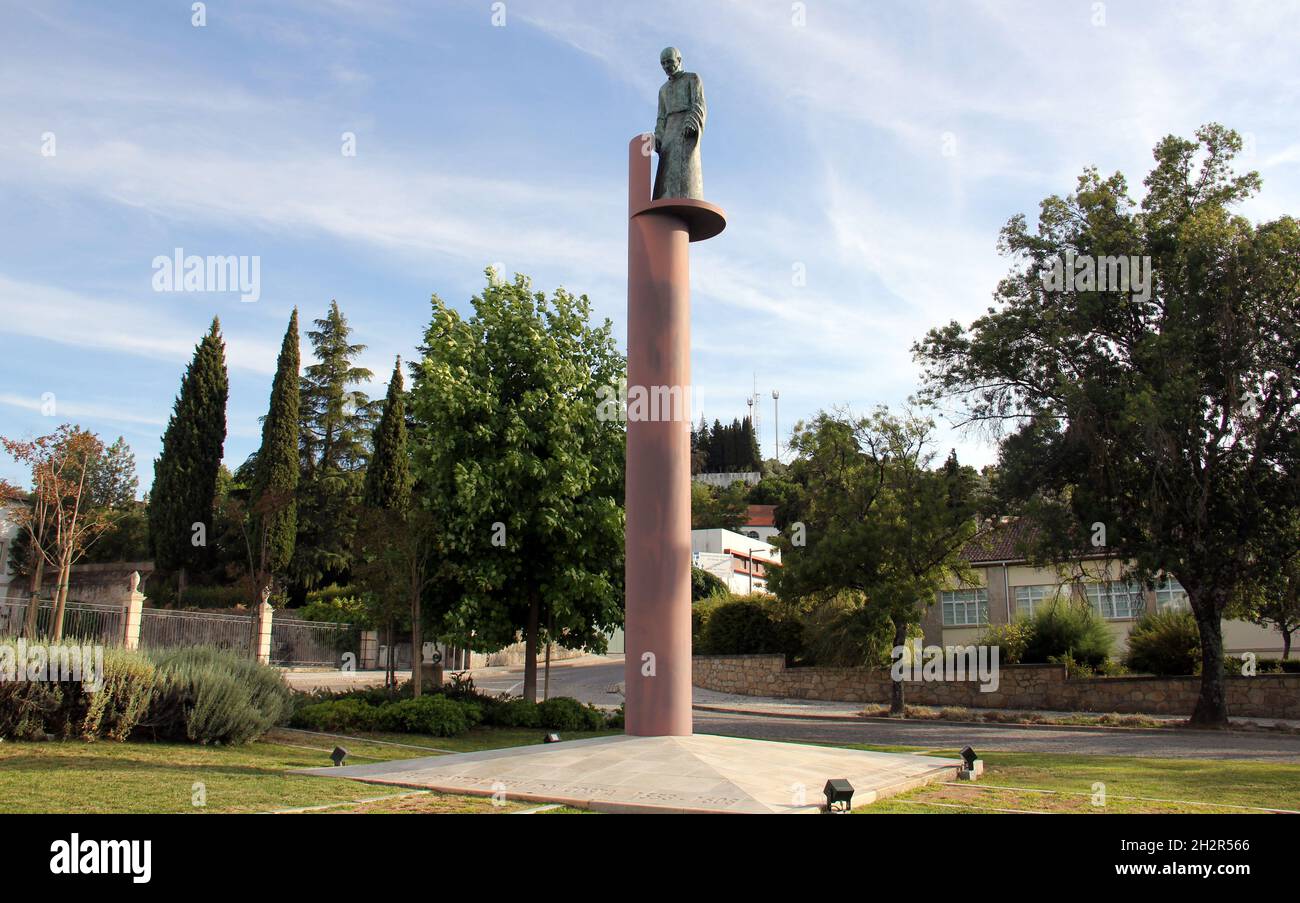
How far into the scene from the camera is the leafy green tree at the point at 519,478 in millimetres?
18875

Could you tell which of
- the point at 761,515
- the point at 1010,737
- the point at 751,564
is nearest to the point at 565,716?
the point at 1010,737

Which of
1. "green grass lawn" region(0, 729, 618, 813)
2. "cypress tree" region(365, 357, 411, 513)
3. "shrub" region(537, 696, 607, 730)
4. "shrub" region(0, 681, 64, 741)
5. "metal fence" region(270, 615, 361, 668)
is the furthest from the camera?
"cypress tree" region(365, 357, 411, 513)

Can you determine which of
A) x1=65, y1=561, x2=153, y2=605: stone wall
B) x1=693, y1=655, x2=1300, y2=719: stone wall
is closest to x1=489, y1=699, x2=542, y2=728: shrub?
x1=693, y1=655, x2=1300, y2=719: stone wall

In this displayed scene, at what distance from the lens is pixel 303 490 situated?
148 feet

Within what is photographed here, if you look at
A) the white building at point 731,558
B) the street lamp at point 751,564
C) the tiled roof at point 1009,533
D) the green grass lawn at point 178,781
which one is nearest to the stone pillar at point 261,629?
the green grass lawn at point 178,781

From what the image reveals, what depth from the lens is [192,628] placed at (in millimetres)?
27250

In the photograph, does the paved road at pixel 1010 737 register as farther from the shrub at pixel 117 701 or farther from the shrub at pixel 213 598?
the shrub at pixel 117 701

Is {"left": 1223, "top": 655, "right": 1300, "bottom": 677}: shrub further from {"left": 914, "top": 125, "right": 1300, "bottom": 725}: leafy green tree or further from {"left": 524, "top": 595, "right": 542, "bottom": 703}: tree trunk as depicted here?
{"left": 524, "top": 595, "right": 542, "bottom": 703}: tree trunk

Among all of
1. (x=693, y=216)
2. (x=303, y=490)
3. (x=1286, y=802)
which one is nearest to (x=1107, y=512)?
(x=1286, y=802)

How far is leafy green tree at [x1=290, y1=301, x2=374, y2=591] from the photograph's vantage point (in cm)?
4356

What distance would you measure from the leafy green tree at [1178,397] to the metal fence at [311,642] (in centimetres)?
2459

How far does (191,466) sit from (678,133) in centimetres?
3236

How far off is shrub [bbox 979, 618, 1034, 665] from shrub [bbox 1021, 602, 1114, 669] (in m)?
0.16

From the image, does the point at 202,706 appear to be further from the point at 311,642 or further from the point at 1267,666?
the point at 1267,666
